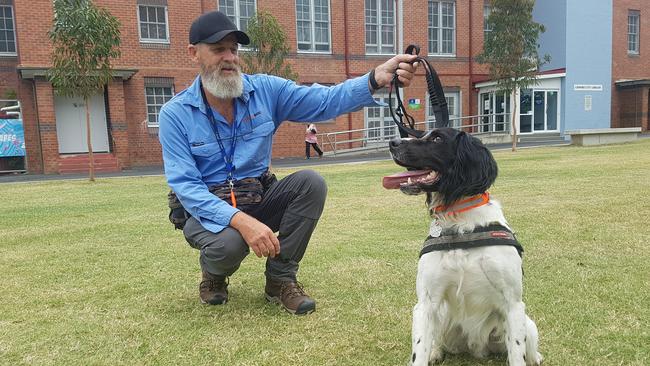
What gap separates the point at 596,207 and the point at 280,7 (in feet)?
58.6

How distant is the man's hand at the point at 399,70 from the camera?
291 centimetres

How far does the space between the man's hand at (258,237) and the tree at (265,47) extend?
13323 millimetres

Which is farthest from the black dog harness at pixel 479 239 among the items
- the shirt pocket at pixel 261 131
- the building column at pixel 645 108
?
the building column at pixel 645 108

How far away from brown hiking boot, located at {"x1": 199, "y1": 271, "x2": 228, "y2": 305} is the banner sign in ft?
59.4

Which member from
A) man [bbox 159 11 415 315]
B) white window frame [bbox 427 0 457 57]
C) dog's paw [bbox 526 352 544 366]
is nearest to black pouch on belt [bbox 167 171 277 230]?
man [bbox 159 11 415 315]

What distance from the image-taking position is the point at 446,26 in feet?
81.4

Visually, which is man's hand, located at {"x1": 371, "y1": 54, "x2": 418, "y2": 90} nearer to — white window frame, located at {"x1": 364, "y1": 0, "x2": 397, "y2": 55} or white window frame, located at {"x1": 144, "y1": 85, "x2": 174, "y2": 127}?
white window frame, located at {"x1": 144, "y1": 85, "x2": 174, "y2": 127}

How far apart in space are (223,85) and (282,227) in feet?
3.27

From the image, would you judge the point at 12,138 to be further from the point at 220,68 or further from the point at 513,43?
the point at 513,43

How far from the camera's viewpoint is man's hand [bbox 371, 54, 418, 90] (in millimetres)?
2912

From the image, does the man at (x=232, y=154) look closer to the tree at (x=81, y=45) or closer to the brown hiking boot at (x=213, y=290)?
the brown hiking boot at (x=213, y=290)

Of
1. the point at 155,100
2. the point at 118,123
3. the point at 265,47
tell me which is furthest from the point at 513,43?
the point at 118,123

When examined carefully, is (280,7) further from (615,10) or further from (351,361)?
(351,361)

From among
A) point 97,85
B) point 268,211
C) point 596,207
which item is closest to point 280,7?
point 97,85
